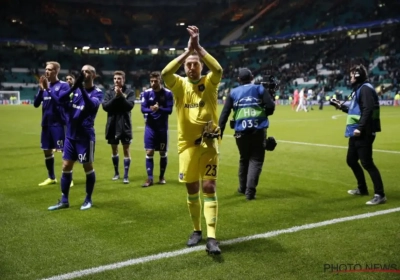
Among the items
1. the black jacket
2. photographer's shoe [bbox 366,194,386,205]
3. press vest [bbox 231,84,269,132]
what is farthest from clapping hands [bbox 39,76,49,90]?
photographer's shoe [bbox 366,194,386,205]

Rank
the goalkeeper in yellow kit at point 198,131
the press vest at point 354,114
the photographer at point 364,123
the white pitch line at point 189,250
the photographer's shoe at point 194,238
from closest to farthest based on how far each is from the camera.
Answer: the white pitch line at point 189,250
the goalkeeper in yellow kit at point 198,131
the photographer's shoe at point 194,238
the photographer at point 364,123
the press vest at point 354,114

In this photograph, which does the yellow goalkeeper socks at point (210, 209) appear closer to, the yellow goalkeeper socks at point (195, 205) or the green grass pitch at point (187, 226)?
the yellow goalkeeper socks at point (195, 205)

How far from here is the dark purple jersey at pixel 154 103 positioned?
30.9ft

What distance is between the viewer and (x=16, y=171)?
11.1 metres

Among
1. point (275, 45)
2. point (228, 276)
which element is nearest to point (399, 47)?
point (275, 45)

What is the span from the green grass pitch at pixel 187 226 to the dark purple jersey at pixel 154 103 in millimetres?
1310

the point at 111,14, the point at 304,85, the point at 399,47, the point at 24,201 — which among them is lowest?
the point at 24,201

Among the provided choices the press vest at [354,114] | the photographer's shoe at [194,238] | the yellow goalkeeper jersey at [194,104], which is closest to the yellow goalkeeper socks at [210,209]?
the photographer's shoe at [194,238]

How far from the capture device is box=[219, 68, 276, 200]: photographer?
7883 mm

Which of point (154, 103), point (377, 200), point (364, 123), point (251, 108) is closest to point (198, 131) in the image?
point (251, 108)

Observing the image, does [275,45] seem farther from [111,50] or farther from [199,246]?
[199,246]

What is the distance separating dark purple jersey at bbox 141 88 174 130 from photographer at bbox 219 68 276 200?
5.71ft

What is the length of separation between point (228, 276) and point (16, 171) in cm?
817

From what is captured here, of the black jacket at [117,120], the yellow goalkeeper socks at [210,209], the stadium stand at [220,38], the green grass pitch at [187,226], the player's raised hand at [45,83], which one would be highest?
the stadium stand at [220,38]
